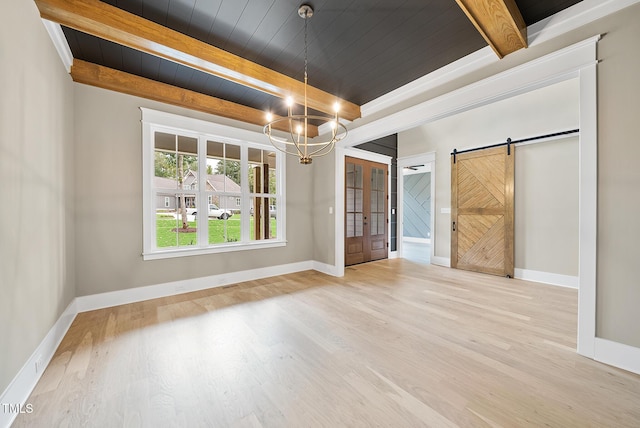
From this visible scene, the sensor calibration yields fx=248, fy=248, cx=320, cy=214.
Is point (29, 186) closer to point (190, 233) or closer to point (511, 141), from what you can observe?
point (190, 233)

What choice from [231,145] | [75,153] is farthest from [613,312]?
[75,153]

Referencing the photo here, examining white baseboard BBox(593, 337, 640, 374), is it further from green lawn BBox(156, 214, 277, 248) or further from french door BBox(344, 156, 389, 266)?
green lawn BBox(156, 214, 277, 248)

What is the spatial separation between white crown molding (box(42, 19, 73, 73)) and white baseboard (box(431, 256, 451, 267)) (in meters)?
6.53

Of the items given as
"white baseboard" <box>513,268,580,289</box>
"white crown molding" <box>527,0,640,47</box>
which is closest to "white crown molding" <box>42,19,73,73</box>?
"white crown molding" <box>527,0,640,47</box>

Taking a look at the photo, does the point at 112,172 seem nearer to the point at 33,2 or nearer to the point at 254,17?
the point at 33,2

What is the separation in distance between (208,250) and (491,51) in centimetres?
436

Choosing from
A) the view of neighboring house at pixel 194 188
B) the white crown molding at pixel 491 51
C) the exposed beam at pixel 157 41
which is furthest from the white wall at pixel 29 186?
the white crown molding at pixel 491 51

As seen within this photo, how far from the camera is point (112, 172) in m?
3.12

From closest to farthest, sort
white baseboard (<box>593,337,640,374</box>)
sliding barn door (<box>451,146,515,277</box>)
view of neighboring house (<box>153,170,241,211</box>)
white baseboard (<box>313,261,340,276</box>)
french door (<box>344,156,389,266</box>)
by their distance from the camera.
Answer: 1. white baseboard (<box>593,337,640,374</box>)
2. view of neighboring house (<box>153,170,241,211</box>)
3. sliding barn door (<box>451,146,515,277</box>)
4. white baseboard (<box>313,261,340,276</box>)
5. french door (<box>344,156,389,266</box>)

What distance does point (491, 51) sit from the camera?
255 centimetres

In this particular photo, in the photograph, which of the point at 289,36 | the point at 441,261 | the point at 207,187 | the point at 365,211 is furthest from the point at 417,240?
the point at 289,36

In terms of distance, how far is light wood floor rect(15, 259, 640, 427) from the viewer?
146 centimetres

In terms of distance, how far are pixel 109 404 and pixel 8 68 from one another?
2.15 meters

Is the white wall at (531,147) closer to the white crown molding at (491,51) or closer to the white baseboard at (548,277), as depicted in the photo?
the white baseboard at (548,277)
